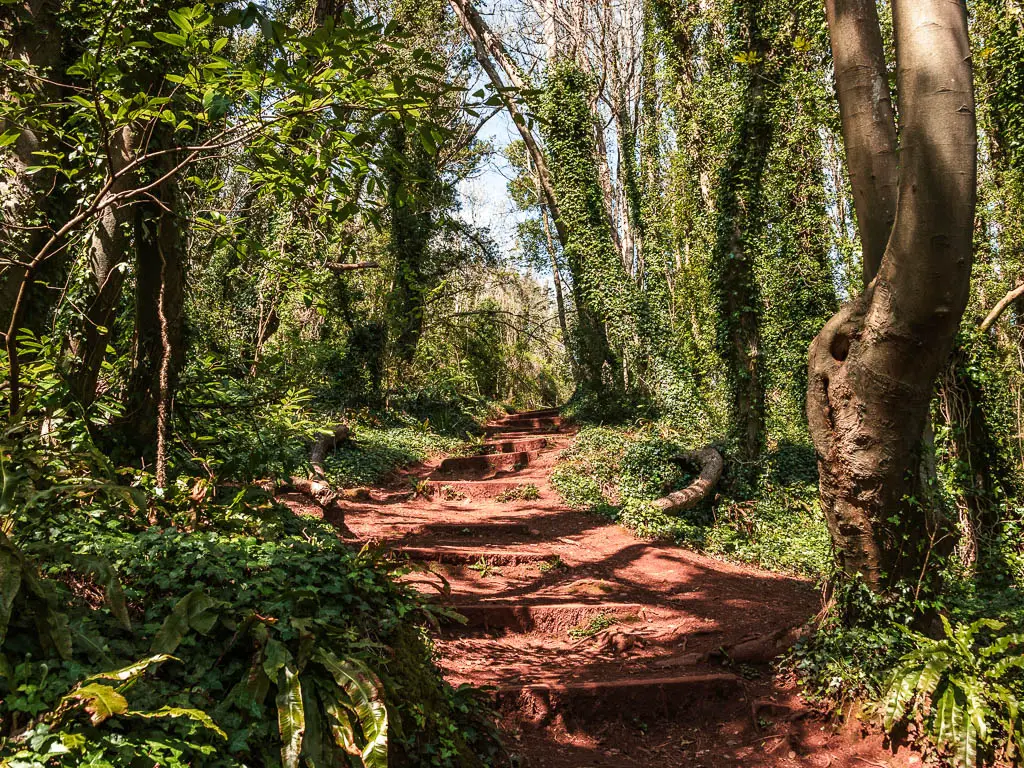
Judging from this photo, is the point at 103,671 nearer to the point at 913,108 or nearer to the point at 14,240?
the point at 14,240

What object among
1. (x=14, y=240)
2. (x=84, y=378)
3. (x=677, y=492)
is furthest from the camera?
(x=677, y=492)

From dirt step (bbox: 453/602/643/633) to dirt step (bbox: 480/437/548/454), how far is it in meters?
8.33

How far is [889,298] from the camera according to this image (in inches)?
141

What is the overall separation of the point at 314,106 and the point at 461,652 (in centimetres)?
399

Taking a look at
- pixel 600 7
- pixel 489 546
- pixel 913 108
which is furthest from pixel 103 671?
pixel 600 7

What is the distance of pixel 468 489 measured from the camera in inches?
412

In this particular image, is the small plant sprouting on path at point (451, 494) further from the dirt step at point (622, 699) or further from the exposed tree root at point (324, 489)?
the dirt step at point (622, 699)

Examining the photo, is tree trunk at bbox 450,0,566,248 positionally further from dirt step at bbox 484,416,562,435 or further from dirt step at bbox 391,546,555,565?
dirt step at bbox 391,546,555,565

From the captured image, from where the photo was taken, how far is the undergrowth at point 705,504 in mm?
8664

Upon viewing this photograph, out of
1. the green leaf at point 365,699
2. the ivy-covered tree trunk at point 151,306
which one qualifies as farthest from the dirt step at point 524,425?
the green leaf at point 365,699

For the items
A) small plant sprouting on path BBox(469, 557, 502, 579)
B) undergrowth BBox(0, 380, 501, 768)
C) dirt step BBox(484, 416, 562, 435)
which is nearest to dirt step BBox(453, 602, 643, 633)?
small plant sprouting on path BBox(469, 557, 502, 579)

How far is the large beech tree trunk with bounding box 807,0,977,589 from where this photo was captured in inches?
128

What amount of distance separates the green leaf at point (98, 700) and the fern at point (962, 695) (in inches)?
145

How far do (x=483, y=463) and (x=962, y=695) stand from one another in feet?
32.2
